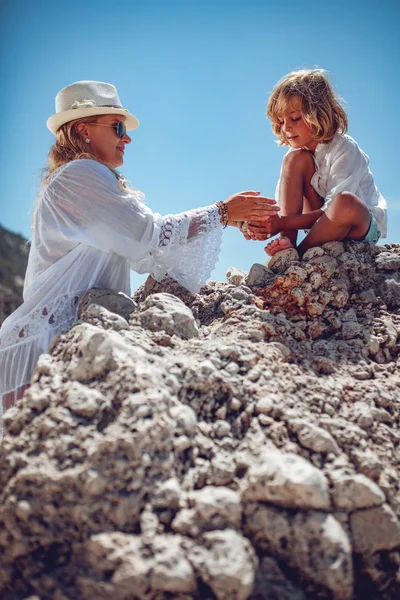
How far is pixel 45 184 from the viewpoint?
284cm

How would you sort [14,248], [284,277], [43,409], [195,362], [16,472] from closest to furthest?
[16,472]
[43,409]
[195,362]
[284,277]
[14,248]

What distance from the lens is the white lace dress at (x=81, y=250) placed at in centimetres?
256

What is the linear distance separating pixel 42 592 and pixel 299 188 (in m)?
2.64

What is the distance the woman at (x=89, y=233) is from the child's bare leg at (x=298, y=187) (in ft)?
0.95

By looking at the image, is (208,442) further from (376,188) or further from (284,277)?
(376,188)

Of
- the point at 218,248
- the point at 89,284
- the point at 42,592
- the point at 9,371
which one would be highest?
the point at 218,248

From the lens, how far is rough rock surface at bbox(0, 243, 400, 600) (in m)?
1.31

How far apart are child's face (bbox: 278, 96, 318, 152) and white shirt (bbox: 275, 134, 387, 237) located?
0.08 metres

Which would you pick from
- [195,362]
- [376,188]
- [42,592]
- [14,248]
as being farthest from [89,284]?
[14,248]

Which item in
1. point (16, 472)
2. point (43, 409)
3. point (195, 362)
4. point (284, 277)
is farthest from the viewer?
point (284, 277)

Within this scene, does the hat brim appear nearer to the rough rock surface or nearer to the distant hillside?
the rough rock surface

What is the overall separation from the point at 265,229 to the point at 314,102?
3.10 ft

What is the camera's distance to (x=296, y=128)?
128 inches

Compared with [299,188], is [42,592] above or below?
below
